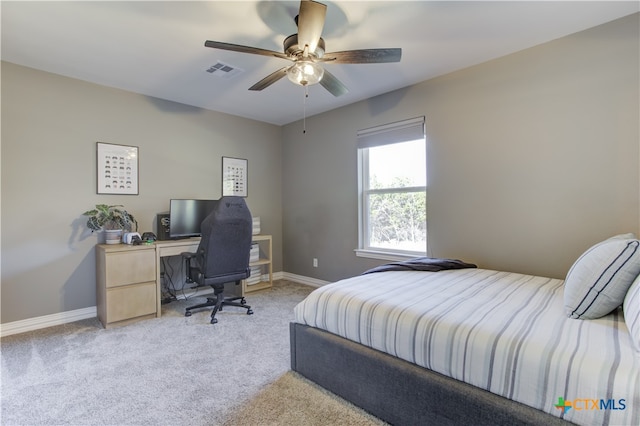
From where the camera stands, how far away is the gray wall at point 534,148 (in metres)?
2.16

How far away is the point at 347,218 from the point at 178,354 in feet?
7.75

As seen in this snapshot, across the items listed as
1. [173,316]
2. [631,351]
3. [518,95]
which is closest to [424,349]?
[631,351]

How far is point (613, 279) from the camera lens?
134 centimetres

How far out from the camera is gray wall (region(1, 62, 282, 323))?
2705mm

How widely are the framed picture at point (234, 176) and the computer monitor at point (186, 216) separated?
0.49 meters

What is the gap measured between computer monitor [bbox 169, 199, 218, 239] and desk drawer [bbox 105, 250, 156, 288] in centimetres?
50

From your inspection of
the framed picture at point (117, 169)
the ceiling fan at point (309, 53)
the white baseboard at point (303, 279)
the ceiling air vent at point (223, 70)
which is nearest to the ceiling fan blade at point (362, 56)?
the ceiling fan at point (309, 53)

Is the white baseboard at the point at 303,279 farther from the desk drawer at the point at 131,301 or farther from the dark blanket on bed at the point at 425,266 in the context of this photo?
the desk drawer at the point at 131,301

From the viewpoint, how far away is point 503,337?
120 centimetres

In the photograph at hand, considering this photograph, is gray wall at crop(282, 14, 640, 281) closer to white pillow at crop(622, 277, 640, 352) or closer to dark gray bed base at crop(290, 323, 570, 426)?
white pillow at crop(622, 277, 640, 352)

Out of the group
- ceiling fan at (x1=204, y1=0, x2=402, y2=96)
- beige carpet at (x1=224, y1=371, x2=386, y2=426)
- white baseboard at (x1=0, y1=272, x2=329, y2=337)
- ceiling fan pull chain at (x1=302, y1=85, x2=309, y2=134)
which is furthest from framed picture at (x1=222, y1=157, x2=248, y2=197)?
beige carpet at (x1=224, y1=371, x2=386, y2=426)

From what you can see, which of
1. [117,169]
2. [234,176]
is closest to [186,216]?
[117,169]

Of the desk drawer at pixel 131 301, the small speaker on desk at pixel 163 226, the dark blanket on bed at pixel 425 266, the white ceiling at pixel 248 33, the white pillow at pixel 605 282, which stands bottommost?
the desk drawer at pixel 131 301

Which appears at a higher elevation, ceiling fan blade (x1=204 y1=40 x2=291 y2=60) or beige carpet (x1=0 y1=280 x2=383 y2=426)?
ceiling fan blade (x1=204 y1=40 x2=291 y2=60)
